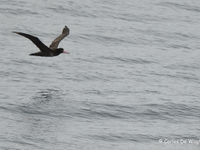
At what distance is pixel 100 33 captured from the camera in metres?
40.6

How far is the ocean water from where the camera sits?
25484 mm

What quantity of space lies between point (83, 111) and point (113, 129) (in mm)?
2027

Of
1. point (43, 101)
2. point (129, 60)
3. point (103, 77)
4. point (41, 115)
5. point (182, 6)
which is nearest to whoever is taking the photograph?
point (41, 115)

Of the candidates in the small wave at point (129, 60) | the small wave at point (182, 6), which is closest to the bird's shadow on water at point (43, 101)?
the small wave at point (129, 60)

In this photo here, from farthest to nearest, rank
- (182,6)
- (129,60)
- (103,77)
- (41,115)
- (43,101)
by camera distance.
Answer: (182,6)
(129,60)
(103,77)
(43,101)
(41,115)

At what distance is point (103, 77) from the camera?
33.1 m

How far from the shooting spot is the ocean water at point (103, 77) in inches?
1003

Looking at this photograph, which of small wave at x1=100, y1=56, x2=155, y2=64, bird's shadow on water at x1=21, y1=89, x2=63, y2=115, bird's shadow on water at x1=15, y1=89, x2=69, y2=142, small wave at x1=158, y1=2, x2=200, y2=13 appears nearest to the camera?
bird's shadow on water at x1=15, y1=89, x2=69, y2=142

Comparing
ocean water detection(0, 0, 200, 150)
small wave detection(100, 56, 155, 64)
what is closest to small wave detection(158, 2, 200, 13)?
ocean water detection(0, 0, 200, 150)

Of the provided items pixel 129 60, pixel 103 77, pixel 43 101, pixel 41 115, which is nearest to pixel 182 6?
pixel 129 60

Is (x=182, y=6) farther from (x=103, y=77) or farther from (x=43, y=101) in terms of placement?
(x=43, y=101)

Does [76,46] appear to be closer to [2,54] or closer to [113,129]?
[2,54]

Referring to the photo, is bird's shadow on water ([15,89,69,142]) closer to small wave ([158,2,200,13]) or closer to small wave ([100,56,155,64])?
small wave ([100,56,155,64])

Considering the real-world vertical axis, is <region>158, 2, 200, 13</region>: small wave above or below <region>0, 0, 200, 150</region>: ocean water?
above
